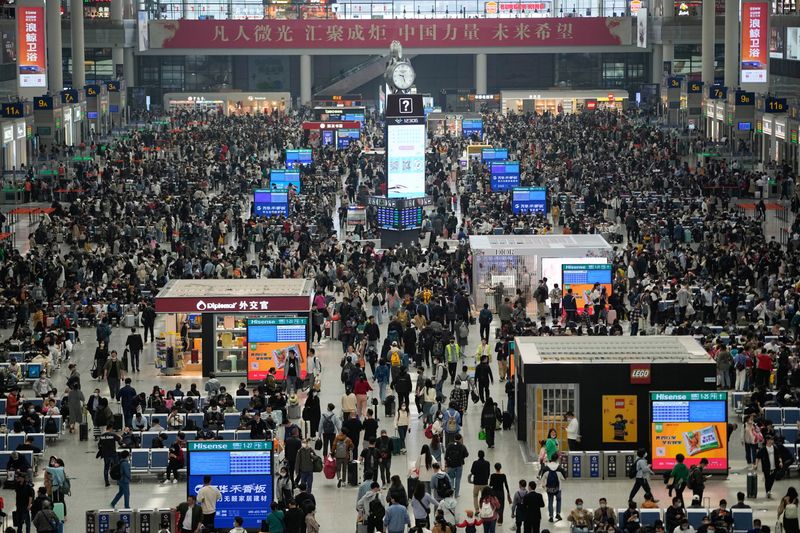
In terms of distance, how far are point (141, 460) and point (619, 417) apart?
781 cm

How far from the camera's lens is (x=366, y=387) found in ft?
97.8

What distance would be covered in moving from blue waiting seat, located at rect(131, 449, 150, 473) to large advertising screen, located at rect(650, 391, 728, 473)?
811cm

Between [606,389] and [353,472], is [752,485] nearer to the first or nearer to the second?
[606,389]

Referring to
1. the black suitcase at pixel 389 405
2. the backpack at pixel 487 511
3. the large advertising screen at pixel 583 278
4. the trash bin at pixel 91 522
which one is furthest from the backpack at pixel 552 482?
the large advertising screen at pixel 583 278

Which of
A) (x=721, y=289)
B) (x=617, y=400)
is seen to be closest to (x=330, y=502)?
(x=617, y=400)

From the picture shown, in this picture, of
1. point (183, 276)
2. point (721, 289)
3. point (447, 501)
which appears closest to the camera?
point (447, 501)

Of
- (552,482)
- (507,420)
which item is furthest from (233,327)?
(552,482)

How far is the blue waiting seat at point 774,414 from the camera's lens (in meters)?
28.5

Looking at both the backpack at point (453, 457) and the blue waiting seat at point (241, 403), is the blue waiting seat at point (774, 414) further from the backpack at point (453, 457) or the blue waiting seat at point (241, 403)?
the blue waiting seat at point (241, 403)

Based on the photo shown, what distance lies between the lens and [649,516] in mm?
22047

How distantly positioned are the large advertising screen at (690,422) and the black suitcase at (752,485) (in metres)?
0.98

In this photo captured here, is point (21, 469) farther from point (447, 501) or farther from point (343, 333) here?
point (343, 333)

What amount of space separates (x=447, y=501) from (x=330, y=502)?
3427 mm

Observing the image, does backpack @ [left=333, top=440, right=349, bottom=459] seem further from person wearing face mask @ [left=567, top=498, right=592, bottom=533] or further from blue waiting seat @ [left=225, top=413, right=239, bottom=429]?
person wearing face mask @ [left=567, top=498, right=592, bottom=533]
